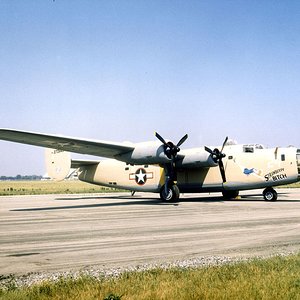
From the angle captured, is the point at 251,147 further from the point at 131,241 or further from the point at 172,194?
the point at 131,241

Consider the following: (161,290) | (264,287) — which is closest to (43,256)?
(161,290)

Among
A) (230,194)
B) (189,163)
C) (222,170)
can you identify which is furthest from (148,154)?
(230,194)

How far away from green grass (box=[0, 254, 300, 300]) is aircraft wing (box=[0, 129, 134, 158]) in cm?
1368

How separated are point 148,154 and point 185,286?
17.5 m

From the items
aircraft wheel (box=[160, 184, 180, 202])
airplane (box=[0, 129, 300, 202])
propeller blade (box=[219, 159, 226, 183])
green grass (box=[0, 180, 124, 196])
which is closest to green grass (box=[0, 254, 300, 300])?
airplane (box=[0, 129, 300, 202])

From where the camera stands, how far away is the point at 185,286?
539 cm

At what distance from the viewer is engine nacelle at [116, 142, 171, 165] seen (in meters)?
22.8

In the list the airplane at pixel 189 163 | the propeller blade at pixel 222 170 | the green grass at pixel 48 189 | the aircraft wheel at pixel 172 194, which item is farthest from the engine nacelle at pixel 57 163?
the green grass at pixel 48 189

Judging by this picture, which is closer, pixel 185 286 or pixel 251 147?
pixel 185 286

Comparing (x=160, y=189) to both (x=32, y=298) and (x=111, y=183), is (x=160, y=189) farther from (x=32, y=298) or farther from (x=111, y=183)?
(x=32, y=298)

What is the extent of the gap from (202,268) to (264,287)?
1.52m

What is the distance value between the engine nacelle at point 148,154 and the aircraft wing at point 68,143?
0.41 meters

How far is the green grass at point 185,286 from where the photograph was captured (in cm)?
500

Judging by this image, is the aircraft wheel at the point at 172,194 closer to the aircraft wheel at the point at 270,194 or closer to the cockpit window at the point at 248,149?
the cockpit window at the point at 248,149
